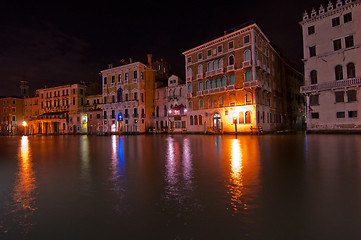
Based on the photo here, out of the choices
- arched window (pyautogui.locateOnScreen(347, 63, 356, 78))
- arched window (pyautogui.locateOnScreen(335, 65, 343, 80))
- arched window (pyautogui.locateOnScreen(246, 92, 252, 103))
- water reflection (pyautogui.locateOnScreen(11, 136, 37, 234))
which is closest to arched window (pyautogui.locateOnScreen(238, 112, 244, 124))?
arched window (pyautogui.locateOnScreen(246, 92, 252, 103))

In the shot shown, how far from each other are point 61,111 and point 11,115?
2632cm

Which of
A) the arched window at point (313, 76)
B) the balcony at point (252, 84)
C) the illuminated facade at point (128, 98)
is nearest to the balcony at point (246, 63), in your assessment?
the balcony at point (252, 84)

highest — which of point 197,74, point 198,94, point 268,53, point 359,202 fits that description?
point 268,53

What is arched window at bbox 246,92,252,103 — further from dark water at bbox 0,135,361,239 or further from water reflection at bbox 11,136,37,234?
water reflection at bbox 11,136,37,234

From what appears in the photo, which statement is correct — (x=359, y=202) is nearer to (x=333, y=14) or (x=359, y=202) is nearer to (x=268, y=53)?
(x=333, y=14)

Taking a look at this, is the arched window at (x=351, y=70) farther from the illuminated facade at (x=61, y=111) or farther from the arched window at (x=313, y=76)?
→ the illuminated facade at (x=61, y=111)

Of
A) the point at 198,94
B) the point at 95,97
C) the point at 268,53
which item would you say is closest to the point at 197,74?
the point at 198,94

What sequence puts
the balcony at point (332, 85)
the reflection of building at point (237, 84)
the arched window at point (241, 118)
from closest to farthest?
the balcony at point (332, 85)
the reflection of building at point (237, 84)
the arched window at point (241, 118)

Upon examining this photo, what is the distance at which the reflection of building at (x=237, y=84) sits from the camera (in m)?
32.5

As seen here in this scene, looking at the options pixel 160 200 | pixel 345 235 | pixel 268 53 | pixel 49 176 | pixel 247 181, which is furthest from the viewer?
pixel 268 53

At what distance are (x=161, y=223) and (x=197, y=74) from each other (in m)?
38.7

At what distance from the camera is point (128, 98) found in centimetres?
5031

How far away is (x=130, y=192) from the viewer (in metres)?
4.72

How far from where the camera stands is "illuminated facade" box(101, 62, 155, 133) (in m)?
48.7
